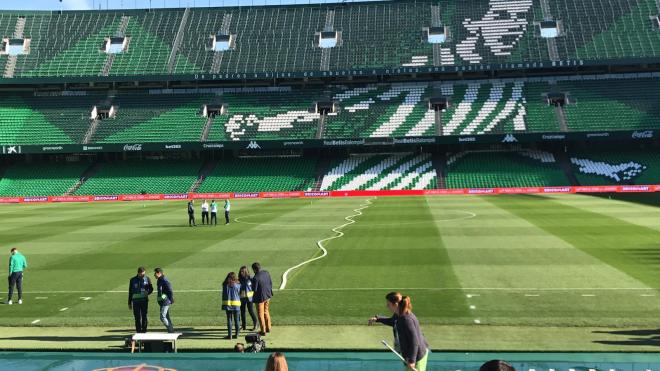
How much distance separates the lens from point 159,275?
1402cm

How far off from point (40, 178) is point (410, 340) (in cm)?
7295

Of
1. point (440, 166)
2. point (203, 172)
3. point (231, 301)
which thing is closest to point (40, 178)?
point (203, 172)

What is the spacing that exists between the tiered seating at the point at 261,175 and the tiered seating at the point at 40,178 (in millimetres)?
16914

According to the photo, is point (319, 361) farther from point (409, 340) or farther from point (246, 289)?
point (246, 289)

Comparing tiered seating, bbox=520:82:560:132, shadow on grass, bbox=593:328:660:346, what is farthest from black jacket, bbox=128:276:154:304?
tiered seating, bbox=520:82:560:132

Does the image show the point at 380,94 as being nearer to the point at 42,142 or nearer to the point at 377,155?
the point at 377,155

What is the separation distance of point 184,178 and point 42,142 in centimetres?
1839

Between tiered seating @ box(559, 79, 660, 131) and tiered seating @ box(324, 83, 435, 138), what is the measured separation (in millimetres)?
17350

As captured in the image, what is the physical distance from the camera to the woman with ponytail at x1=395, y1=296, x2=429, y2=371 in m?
7.48

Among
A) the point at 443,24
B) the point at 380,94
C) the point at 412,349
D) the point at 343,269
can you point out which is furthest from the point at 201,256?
the point at 443,24

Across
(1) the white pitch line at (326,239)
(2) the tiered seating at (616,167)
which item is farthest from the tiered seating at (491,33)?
(1) the white pitch line at (326,239)

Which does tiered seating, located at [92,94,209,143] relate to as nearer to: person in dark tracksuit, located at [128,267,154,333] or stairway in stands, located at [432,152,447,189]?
stairway in stands, located at [432,152,447,189]

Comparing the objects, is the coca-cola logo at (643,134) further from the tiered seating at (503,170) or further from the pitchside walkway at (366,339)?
the pitchside walkway at (366,339)

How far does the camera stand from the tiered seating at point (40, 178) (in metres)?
67.9
